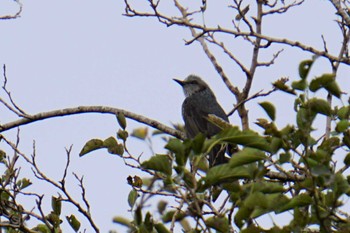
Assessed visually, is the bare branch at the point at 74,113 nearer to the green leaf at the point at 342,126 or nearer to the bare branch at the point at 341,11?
the bare branch at the point at 341,11

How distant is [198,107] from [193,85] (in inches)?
53.5

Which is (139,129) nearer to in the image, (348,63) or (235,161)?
(235,161)

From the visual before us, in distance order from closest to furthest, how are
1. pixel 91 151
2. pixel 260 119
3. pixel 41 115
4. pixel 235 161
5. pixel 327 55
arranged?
pixel 235 161 < pixel 260 119 < pixel 91 151 < pixel 327 55 < pixel 41 115

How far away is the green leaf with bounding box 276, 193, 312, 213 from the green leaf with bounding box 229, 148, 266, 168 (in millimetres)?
285

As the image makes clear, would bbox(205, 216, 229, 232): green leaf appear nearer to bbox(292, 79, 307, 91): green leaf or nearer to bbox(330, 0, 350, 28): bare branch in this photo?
bbox(292, 79, 307, 91): green leaf

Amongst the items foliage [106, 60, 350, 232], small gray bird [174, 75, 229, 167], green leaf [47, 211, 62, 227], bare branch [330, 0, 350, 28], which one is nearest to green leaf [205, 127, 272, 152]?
foliage [106, 60, 350, 232]

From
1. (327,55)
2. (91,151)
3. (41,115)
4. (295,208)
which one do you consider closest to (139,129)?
(295,208)

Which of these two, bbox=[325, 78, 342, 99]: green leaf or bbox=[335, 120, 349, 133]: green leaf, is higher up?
bbox=[325, 78, 342, 99]: green leaf

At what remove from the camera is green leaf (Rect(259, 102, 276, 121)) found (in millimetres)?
3918

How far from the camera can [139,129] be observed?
12.4 ft

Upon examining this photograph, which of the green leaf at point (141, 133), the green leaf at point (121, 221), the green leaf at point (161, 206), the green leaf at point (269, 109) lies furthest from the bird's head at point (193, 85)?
the green leaf at point (121, 221)

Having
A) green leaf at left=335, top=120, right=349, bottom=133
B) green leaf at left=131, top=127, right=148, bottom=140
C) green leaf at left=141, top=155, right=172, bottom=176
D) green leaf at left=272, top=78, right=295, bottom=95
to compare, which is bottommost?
green leaf at left=141, top=155, right=172, bottom=176

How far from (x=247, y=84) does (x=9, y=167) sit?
7.67ft

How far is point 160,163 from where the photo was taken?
3623 millimetres
